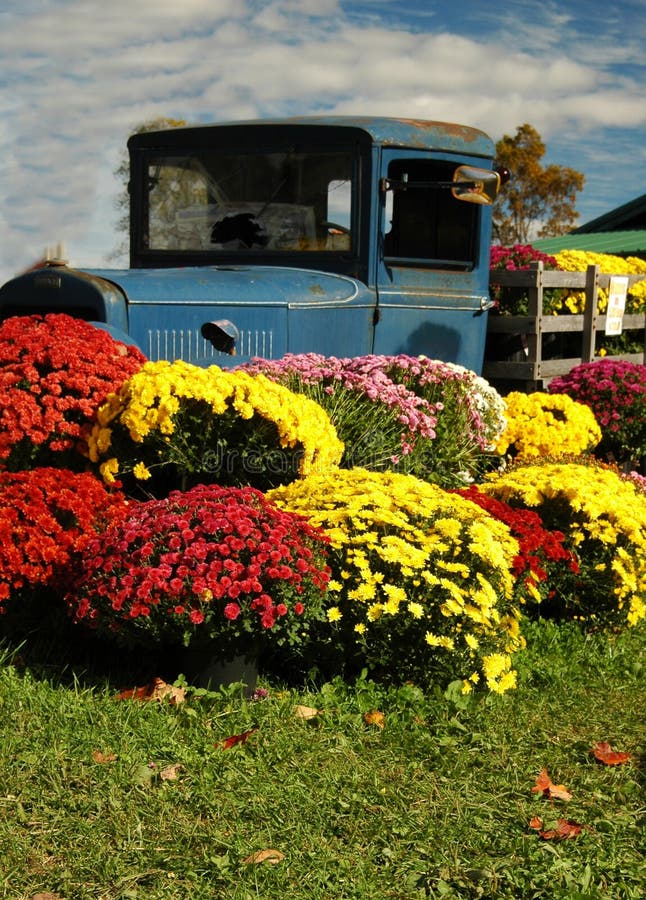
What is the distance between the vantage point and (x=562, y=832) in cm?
343

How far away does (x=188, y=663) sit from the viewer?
169 inches

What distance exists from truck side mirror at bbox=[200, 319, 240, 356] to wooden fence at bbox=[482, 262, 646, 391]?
3.68 m

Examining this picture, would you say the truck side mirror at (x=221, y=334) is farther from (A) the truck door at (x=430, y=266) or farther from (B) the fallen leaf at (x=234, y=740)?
(B) the fallen leaf at (x=234, y=740)

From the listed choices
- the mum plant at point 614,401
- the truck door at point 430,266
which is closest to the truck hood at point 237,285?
the truck door at point 430,266

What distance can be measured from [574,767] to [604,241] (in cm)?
1925

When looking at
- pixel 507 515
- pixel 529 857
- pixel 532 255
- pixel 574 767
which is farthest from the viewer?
pixel 532 255

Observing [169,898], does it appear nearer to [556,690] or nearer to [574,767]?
[574,767]

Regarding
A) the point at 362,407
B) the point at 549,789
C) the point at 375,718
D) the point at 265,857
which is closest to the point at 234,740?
the point at 375,718

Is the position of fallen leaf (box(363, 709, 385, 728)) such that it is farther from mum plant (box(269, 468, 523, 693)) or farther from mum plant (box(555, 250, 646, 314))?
mum plant (box(555, 250, 646, 314))

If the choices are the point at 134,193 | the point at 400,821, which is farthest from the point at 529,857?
the point at 134,193

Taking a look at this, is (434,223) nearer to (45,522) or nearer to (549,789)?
(45,522)

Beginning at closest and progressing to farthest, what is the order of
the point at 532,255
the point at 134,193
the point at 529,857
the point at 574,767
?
the point at 529,857
the point at 574,767
the point at 134,193
the point at 532,255

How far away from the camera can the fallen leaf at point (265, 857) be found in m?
3.16

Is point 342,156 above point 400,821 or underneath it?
above
